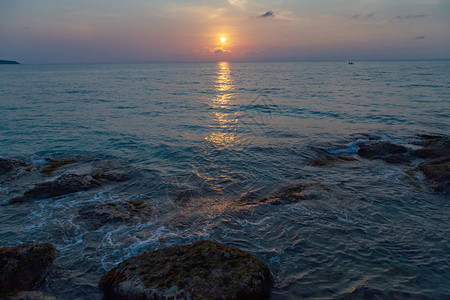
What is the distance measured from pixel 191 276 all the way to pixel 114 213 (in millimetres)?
4810

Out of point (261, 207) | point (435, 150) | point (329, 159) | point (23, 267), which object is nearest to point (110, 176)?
point (23, 267)

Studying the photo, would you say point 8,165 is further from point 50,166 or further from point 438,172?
point 438,172

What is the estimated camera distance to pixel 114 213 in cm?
928

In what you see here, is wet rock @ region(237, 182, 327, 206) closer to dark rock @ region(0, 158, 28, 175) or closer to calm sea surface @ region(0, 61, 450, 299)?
calm sea surface @ region(0, 61, 450, 299)

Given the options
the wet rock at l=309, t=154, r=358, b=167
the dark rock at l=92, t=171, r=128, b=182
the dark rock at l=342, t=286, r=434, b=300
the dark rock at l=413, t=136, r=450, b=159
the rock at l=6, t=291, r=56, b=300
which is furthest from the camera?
the wet rock at l=309, t=154, r=358, b=167

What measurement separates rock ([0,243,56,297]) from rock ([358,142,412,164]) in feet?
50.1

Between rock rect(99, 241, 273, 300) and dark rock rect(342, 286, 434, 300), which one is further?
dark rock rect(342, 286, 434, 300)

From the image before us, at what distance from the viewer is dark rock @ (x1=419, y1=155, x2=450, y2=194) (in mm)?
10773

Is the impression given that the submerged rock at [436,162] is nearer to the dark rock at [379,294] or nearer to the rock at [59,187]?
the dark rock at [379,294]

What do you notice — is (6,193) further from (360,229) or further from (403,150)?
(403,150)

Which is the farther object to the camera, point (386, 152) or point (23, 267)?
point (386, 152)

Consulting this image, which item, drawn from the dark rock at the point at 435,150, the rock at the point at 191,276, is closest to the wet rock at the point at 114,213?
the rock at the point at 191,276

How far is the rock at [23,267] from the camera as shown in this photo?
5926 mm

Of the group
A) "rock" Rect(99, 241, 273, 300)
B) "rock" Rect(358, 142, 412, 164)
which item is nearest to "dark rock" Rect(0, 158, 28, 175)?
"rock" Rect(99, 241, 273, 300)
